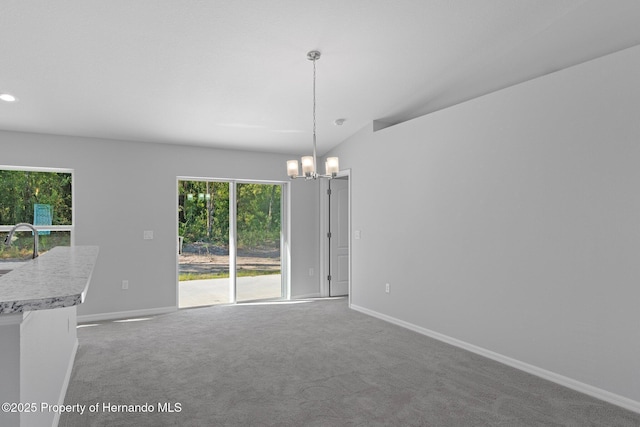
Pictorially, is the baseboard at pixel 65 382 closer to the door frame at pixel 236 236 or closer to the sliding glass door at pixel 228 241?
the door frame at pixel 236 236

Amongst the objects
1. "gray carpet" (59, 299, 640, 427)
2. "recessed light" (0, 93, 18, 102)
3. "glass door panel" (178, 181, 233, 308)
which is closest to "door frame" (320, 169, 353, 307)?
"glass door panel" (178, 181, 233, 308)

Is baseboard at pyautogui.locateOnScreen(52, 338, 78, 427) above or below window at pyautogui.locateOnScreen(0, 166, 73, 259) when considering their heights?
below

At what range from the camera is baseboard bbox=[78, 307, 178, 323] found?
4.85 m

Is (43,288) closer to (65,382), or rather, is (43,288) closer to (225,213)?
(65,382)

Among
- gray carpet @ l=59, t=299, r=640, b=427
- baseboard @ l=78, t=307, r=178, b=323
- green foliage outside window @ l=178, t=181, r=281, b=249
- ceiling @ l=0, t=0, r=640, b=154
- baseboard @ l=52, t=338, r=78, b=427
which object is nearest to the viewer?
baseboard @ l=52, t=338, r=78, b=427

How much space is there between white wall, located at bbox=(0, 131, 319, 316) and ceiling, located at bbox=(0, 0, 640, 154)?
0.88 feet

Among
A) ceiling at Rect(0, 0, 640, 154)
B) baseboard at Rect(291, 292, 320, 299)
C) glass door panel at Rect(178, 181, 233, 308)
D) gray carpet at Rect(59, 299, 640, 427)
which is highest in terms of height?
ceiling at Rect(0, 0, 640, 154)

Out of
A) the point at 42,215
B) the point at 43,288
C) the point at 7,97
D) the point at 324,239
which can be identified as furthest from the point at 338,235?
the point at 43,288

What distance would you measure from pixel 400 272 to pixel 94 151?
13.8 ft

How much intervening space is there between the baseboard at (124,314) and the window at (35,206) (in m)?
0.98

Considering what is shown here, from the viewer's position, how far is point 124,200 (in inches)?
200

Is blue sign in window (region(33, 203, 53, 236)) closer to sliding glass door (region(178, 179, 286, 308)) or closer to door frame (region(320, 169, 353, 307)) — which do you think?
sliding glass door (region(178, 179, 286, 308))

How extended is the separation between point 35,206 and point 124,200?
3.21 ft

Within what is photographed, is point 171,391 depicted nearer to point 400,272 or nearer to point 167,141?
point 400,272
